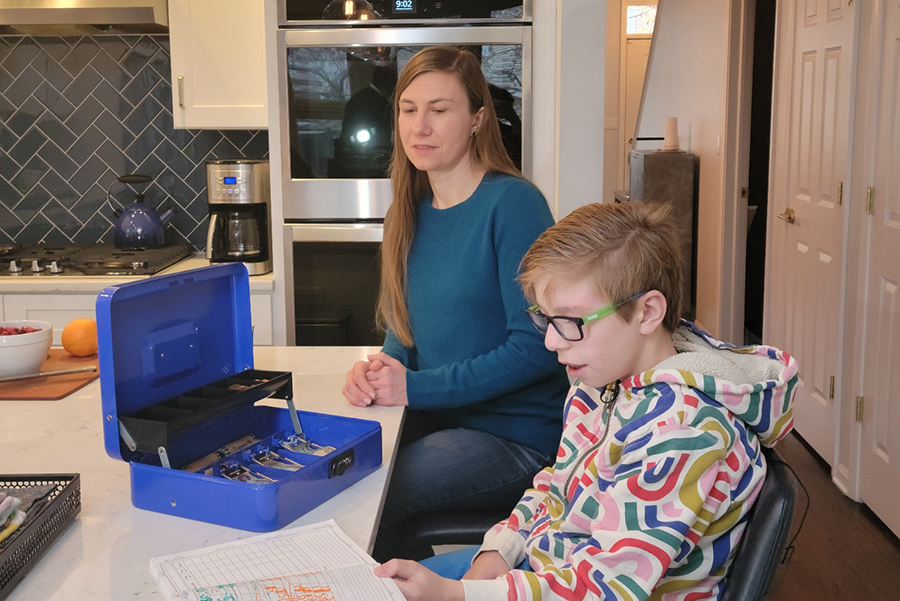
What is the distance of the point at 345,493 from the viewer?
48.7 inches

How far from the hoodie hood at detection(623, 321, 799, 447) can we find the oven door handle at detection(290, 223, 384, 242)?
2078 mm

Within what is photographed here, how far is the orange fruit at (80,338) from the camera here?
6.18 ft

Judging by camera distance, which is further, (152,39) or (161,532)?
(152,39)

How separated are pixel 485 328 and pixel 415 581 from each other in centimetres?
81

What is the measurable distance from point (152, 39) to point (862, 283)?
9.21 feet

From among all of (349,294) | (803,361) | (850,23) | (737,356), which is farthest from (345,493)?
(803,361)

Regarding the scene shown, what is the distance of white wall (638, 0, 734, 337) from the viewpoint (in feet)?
17.0

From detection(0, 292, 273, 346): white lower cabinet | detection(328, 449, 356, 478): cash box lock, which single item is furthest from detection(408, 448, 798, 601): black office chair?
detection(0, 292, 273, 346): white lower cabinet

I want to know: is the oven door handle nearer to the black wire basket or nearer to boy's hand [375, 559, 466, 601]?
the black wire basket

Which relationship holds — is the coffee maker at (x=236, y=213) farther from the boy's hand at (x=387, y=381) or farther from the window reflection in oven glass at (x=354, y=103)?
the boy's hand at (x=387, y=381)

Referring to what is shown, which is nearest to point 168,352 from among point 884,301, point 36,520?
point 36,520

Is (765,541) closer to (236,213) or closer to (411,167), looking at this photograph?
(411,167)

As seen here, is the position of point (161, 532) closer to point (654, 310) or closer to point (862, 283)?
point (654, 310)

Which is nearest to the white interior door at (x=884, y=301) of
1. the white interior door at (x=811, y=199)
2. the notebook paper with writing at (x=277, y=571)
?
the white interior door at (x=811, y=199)
